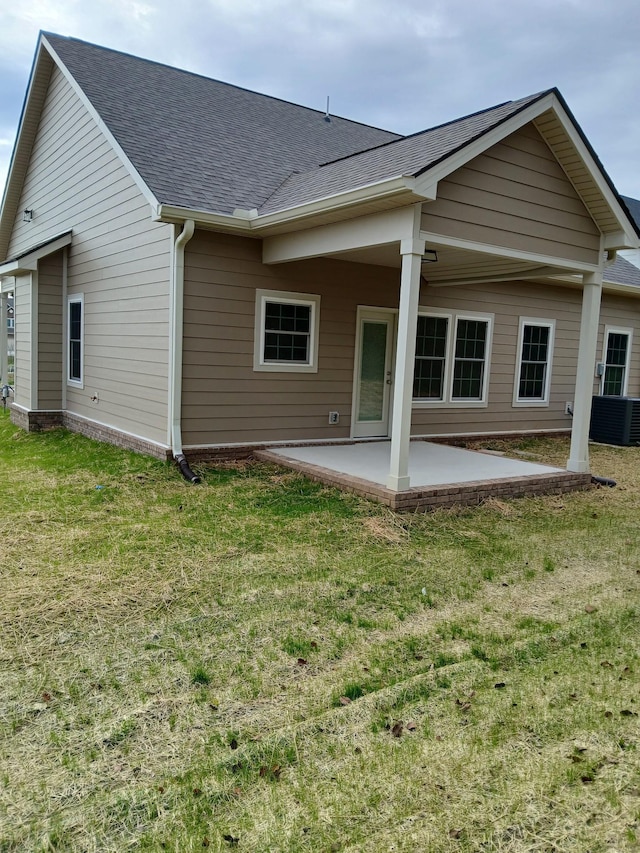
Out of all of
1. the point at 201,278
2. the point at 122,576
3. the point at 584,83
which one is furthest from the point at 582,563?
the point at 584,83

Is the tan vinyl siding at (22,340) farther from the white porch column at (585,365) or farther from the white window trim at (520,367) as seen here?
the white porch column at (585,365)

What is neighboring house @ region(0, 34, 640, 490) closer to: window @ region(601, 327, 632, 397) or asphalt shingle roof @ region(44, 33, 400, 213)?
asphalt shingle roof @ region(44, 33, 400, 213)

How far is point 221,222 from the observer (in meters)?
7.35

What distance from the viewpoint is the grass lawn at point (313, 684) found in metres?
2.21

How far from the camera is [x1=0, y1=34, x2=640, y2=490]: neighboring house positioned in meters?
6.46

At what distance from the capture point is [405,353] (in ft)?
19.6

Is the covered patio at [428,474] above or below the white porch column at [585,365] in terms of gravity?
below

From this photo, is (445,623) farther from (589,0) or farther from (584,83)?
(584,83)

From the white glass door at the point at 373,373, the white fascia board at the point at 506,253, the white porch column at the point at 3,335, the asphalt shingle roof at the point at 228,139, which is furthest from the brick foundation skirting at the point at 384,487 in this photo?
the white porch column at the point at 3,335

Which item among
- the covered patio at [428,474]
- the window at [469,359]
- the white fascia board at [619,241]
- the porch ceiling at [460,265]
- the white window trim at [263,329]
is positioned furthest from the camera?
the window at [469,359]

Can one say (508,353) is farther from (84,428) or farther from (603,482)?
(84,428)

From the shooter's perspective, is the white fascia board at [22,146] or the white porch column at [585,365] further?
the white fascia board at [22,146]

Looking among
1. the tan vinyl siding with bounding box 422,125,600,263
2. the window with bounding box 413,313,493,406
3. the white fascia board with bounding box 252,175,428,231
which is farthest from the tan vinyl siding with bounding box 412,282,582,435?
the white fascia board with bounding box 252,175,428,231

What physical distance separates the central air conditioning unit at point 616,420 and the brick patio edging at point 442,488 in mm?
4691
